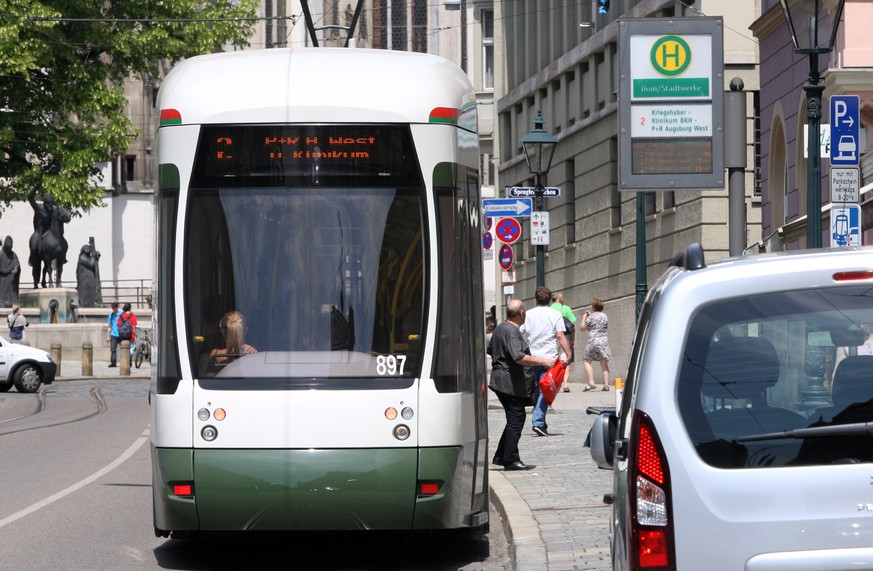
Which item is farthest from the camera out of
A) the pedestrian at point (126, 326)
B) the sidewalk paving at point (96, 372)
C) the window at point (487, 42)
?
the window at point (487, 42)

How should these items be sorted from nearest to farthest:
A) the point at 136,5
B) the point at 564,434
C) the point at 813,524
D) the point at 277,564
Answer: the point at 813,524 < the point at 277,564 < the point at 564,434 < the point at 136,5

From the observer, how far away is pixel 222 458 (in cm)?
945

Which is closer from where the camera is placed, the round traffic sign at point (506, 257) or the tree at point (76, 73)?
the round traffic sign at point (506, 257)

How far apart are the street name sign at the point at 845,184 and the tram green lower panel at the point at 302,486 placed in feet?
23.4

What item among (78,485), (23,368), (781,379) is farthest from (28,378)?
(781,379)

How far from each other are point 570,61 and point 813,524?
120 ft

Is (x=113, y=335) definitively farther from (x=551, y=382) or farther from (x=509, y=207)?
(x=551, y=382)

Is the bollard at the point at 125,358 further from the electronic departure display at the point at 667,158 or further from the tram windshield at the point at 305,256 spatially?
the tram windshield at the point at 305,256

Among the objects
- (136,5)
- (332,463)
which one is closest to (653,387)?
(332,463)

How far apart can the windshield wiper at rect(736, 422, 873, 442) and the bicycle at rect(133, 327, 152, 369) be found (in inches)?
1552

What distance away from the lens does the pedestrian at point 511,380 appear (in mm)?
14414

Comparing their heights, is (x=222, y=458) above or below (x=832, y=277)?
below

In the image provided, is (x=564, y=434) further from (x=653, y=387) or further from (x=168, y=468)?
(x=653, y=387)

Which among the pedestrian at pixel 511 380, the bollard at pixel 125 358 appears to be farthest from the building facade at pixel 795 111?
the bollard at pixel 125 358
